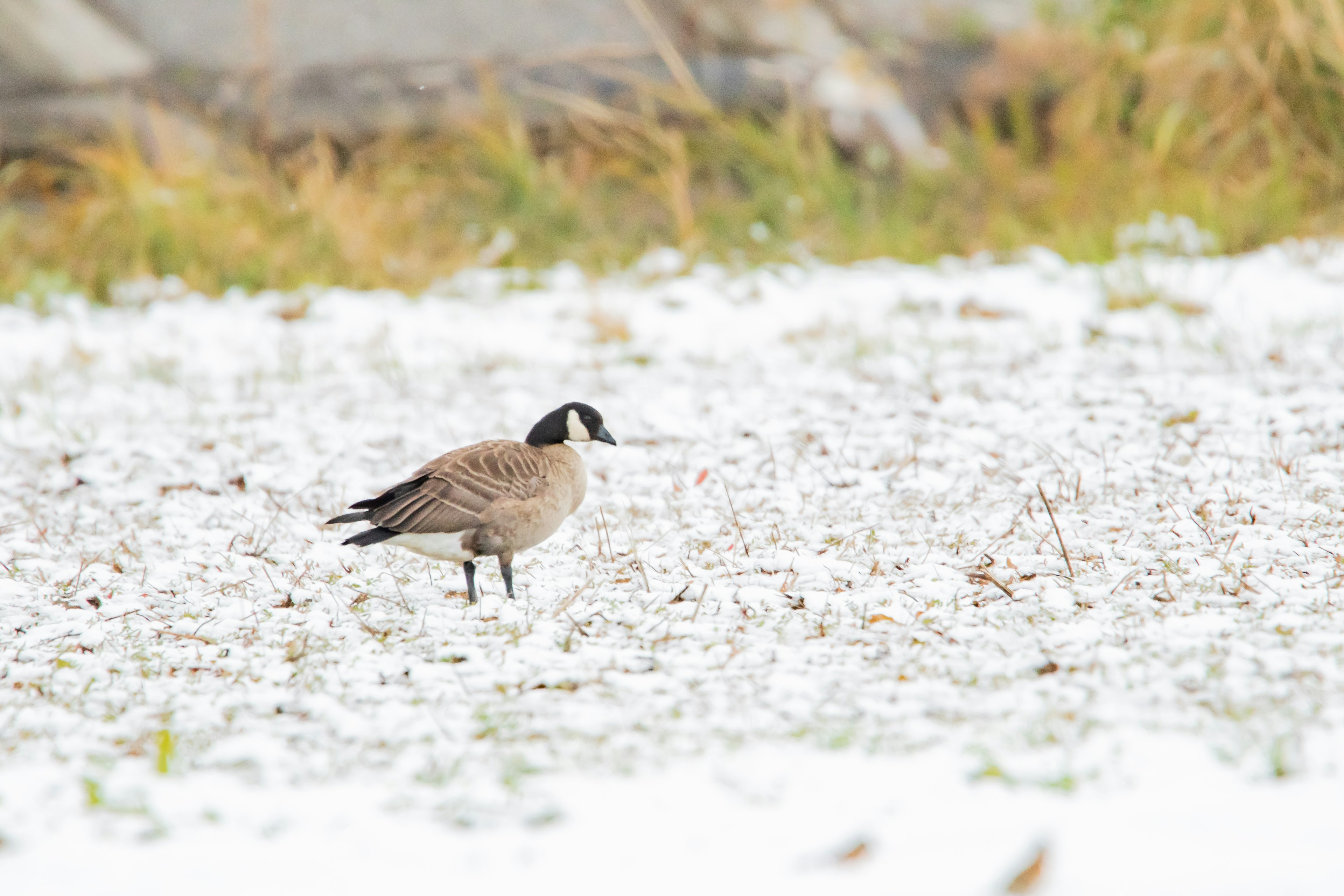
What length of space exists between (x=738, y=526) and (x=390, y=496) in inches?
44.1

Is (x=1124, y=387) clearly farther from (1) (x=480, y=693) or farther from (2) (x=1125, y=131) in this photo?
(2) (x=1125, y=131)

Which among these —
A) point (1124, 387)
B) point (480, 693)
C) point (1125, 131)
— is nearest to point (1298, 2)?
point (1125, 131)

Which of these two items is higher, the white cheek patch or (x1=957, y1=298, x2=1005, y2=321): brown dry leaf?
(x1=957, y1=298, x2=1005, y2=321): brown dry leaf

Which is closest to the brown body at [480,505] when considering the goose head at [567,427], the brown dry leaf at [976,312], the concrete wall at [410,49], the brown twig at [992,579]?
the goose head at [567,427]

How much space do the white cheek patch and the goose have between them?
125mm

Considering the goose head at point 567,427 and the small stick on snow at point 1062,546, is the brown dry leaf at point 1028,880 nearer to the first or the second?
the small stick on snow at point 1062,546

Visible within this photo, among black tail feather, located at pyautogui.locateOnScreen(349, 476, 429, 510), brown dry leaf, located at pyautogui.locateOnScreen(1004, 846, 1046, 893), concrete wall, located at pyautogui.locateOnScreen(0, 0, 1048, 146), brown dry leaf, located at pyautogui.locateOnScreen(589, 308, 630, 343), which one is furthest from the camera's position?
concrete wall, located at pyautogui.locateOnScreen(0, 0, 1048, 146)

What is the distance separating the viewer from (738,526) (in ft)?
13.8

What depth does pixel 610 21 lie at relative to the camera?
1076cm

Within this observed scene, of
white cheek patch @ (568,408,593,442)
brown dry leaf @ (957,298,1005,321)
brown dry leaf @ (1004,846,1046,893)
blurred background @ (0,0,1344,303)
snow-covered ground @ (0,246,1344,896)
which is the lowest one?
brown dry leaf @ (1004,846,1046,893)

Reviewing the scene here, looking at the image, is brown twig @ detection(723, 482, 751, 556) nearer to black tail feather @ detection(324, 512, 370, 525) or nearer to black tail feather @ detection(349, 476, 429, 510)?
black tail feather @ detection(349, 476, 429, 510)

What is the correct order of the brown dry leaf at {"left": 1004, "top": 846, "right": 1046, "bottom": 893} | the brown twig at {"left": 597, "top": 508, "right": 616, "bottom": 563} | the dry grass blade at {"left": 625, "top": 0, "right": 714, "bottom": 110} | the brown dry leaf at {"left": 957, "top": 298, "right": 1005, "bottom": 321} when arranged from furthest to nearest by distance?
the dry grass blade at {"left": 625, "top": 0, "right": 714, "bottom": 110}, the brown dry leaf at {"left": 957, "top": 298, "right": 1005, "bottom": 321}, the brown twig at {"left": 597, "top": 508, "right": 616, "bottom": 563}, the brown dry leaf at {"left": 1004, "top": 846, "right": 1046, "bottom": 893}

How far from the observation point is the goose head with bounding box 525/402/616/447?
4188mm

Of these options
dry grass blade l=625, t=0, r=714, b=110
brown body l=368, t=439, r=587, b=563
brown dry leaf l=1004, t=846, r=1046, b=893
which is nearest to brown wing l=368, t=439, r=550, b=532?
brown body l=368, t=439, r=587, b=563
